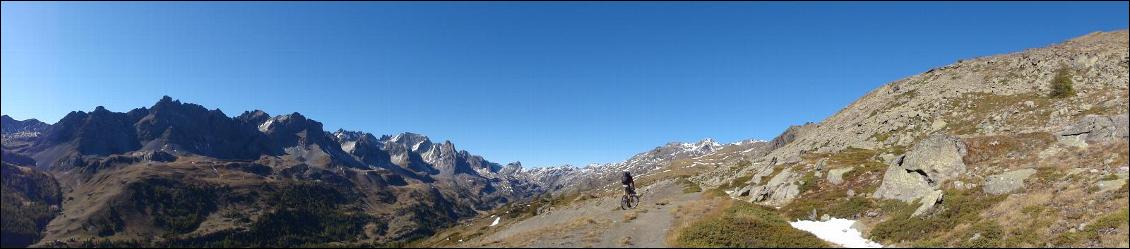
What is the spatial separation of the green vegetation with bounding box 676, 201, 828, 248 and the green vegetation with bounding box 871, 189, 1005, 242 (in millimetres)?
4875

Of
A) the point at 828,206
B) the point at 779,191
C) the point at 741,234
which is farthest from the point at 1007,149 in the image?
the point at 741,234

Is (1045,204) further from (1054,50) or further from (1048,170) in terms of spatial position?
(1054,50)

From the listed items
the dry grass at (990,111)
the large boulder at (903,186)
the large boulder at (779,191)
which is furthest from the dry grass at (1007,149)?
the large boulder at (779,191)

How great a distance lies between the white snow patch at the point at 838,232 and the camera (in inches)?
1281

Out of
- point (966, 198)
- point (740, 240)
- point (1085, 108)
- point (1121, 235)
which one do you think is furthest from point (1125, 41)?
point (740, 240)

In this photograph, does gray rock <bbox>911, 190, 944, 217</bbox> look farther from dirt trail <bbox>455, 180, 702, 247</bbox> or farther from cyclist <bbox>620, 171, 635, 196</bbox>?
cyclist <bbox>620, 171, 635, 196</bbox>

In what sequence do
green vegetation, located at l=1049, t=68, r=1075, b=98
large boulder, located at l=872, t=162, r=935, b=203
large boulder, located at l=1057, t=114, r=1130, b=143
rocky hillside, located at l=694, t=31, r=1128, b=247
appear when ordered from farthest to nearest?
green vegetation, located at l=1049, t=68, r=1075, b=98 < large boulder, located at l=872, t=162, r=935, b=203 < large boulder, located at l=1057, t=114, r=1130, b=143 < rocky hillside, located at l=694, t=31, r=1128, b=247

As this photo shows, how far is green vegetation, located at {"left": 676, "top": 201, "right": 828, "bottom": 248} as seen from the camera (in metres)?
30.8

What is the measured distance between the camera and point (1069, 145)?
40.8 meters

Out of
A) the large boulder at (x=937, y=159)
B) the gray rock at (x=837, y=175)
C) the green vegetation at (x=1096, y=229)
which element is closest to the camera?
the green vegetation at (x=1096, y=229)

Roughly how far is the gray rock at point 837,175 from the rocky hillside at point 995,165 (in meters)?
0.13

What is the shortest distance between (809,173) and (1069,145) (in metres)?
23.2

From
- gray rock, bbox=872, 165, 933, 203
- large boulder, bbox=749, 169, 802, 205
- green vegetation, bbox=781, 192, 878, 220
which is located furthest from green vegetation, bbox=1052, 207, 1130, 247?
large boulder, bbox=749, 169, 802, 205

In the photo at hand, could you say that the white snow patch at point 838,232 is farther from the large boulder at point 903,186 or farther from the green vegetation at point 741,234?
the large boulder at point 903,186
